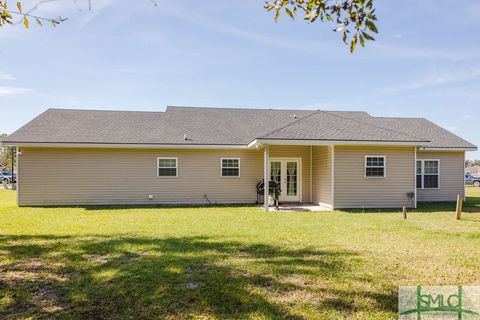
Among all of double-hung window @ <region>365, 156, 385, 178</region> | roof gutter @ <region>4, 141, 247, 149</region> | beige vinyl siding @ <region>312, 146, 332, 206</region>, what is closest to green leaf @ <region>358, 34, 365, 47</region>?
beige vinyl siding @ <region>312, 146, 332, 206</region>

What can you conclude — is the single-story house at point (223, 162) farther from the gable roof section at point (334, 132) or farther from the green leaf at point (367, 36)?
the green leaf at point (367, 36)

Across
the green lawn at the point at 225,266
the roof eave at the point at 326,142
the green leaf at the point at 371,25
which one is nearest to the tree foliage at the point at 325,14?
the green leaf at the point at 371,25

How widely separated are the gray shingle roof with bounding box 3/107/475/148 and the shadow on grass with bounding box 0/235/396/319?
7190mm

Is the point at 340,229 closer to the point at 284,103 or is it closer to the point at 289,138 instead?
the point at 289,138

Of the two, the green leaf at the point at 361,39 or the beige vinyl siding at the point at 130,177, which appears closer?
the green leaf at the point at 361,39

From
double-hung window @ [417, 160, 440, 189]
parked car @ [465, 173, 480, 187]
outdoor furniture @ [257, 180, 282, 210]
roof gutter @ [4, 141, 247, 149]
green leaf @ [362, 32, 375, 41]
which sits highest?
green leaf @ [362, 32, 375, 41]

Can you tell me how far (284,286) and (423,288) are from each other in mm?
1918

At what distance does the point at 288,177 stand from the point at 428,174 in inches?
284

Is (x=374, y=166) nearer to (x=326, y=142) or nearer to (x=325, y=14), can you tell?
(x=326, y=142)

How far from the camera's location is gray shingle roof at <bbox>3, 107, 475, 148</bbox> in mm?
13595

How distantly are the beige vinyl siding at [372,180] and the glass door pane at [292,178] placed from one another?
10.0ft

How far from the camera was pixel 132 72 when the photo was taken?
54.2 feet

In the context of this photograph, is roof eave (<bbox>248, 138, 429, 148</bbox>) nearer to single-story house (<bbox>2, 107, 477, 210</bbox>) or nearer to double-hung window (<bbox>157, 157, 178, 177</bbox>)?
single-story house (<bbox>2, 107, 477, 210</bbox>)

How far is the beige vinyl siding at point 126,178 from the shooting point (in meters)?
14.3
